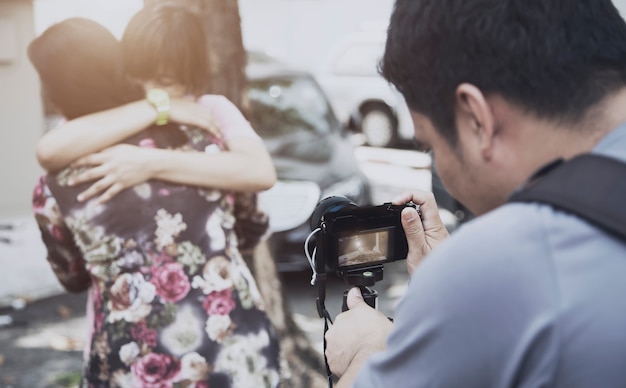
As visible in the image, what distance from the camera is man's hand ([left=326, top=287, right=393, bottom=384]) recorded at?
57.7 inches

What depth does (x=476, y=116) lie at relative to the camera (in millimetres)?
1207

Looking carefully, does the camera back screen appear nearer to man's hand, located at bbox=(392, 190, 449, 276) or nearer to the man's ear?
man's hand, located at bbox=(392, 190, 449, 276)

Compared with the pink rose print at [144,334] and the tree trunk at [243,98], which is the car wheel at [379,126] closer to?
the tree trunk at [243,98]

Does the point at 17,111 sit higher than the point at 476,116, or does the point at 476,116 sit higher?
the point at 476,116

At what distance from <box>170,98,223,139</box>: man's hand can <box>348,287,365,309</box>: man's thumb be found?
0.92 metres

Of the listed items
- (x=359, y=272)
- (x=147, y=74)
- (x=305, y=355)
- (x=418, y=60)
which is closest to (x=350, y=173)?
(x=305, y=355)

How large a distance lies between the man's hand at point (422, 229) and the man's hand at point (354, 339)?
0.32m

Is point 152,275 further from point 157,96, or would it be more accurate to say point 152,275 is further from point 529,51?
point 529,51

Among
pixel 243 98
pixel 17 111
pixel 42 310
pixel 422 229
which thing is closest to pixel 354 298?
pixel 422 229

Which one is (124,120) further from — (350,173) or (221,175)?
(350,173)

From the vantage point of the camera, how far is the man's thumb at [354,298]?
1617 millimetres

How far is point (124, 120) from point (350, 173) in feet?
15.8

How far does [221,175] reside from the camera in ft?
7.73

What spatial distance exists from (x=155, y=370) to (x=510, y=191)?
1.35m
